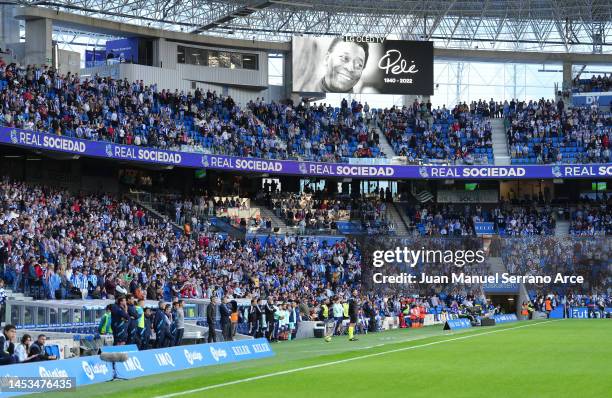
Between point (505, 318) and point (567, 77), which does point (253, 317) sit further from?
point (567, 77)

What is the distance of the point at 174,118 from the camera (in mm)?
58500

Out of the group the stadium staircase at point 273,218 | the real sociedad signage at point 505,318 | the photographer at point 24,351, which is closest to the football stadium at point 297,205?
the photographer at point 24,351

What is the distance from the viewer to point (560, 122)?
224ft

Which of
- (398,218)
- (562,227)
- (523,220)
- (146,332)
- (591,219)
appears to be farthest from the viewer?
(398,218)

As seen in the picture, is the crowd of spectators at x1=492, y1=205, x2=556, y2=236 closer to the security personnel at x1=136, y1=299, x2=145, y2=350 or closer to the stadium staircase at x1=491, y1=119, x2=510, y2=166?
the stadium staircase at x1=491, y1=119, x2=510, y2=166

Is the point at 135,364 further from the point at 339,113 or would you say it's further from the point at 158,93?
the point at 339,113

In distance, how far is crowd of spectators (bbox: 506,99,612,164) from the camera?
214 feet

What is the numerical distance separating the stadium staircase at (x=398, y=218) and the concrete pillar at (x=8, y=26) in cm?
2392

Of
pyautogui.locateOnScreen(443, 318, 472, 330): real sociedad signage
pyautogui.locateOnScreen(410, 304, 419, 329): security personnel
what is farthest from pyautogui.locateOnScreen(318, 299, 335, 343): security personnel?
pyautogui.locateOnScreen(410, 304, 419, 329): security personnel

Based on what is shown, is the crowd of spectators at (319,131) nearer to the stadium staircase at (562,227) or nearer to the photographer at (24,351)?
the stadium staircase at (562,227)

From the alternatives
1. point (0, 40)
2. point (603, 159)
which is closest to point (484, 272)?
point (603, 159)

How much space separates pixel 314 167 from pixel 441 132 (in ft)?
36.6

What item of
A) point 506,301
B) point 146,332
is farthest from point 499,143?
point 146,332

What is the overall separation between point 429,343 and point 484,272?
931 inches
